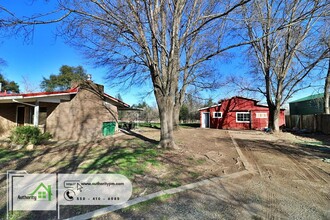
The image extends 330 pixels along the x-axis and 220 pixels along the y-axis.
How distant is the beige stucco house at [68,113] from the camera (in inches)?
422

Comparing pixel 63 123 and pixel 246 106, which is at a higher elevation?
pixel 246 106

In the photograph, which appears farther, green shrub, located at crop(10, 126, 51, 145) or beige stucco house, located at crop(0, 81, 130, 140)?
beige stucco house, located at crop(0, 81, 130, 140)

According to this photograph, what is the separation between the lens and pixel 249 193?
371 cm

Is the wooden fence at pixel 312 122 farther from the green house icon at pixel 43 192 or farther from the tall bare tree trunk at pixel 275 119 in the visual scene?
the green house icon at pixel 43 192

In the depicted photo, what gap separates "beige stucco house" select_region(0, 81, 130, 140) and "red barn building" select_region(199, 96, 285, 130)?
15386mm

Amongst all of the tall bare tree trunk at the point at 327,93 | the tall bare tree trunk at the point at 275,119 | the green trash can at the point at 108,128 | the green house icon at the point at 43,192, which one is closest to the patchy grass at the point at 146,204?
the green house icon at the point at 43,192

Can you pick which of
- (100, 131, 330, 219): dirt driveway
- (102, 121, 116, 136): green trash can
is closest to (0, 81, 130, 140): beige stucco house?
(102, 121, 116, 136): green trash can

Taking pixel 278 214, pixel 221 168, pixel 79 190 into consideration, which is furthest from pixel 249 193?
pixel 79 190

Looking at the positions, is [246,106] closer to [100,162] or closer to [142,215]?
[100,162]

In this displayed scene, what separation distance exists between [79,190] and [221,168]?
3.80 meters

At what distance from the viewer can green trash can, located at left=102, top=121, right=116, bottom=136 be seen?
487 inches

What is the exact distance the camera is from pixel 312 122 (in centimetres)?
1620

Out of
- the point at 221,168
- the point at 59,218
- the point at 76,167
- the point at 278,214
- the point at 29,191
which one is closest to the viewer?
the point at 59,218

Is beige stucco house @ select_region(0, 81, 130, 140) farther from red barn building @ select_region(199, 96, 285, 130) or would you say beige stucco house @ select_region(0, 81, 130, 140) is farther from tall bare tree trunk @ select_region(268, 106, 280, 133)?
red barn building @ select_region(199, 96, 285, 130)
